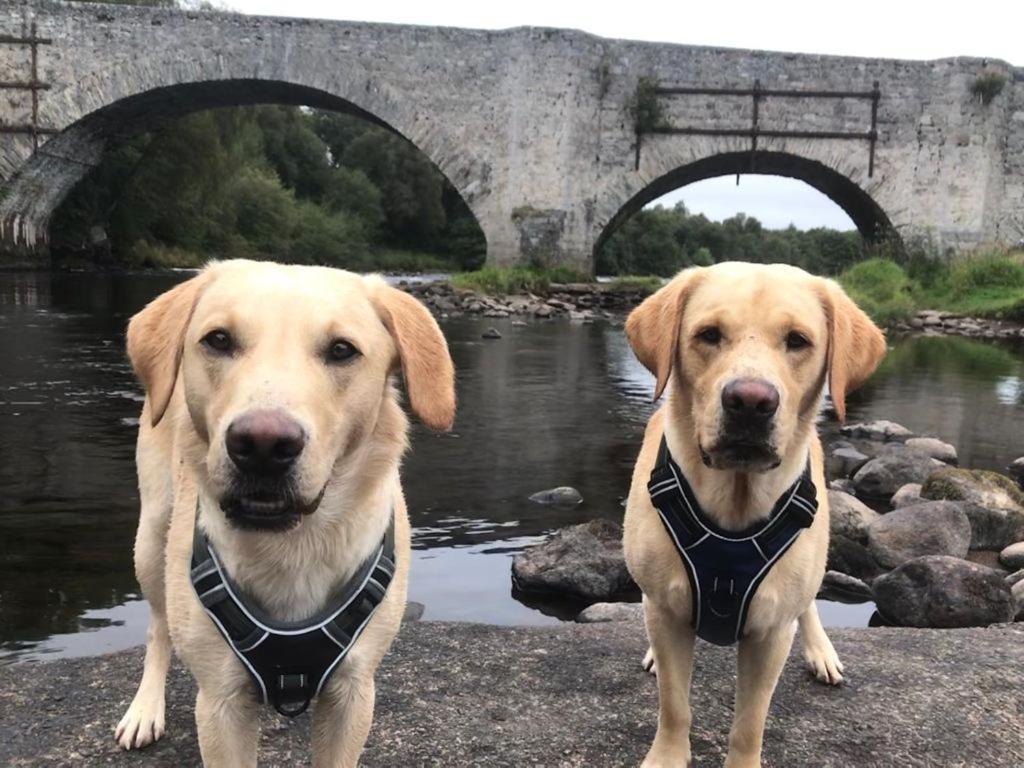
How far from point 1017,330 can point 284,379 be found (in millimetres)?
25243

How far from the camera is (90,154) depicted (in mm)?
32250

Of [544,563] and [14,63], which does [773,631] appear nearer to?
[544,563]

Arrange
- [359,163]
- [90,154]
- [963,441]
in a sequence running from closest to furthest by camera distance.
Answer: [963,441], [90,154], [359,163]

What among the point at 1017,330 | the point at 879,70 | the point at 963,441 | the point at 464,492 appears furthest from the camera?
the point at 879,70

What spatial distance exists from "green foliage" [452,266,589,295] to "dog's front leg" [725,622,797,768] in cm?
2524

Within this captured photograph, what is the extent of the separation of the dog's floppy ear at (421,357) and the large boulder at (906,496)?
601 centimetres

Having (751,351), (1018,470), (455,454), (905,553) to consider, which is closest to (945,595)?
(905,553)

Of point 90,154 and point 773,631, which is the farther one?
point 90,154

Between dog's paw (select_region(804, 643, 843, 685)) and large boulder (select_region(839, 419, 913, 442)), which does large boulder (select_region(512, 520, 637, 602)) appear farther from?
large boulder (select_region(839, 419, 913, 442))

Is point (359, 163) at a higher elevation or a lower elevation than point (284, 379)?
higher

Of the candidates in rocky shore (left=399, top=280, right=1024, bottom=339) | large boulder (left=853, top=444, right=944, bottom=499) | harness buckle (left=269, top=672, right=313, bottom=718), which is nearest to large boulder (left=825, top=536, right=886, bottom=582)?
large boulder (left=853, top=444, right=944, bottom=499)

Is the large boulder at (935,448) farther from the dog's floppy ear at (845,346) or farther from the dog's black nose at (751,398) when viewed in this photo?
the dog's black nose at (751,398)

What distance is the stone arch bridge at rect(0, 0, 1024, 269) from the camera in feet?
89.0

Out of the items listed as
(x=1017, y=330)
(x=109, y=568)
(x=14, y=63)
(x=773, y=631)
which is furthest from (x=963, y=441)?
(x=14, y=63)
